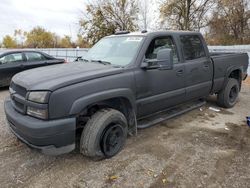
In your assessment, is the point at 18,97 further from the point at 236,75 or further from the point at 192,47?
the point at 236,75

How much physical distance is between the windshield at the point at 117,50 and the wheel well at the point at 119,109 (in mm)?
588

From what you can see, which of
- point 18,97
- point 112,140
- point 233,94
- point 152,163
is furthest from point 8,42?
point 152,163

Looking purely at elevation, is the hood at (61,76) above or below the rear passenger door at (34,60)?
below

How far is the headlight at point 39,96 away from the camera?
294cm

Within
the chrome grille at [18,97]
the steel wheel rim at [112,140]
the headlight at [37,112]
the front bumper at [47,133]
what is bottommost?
the steel wheel rim at [112,140]

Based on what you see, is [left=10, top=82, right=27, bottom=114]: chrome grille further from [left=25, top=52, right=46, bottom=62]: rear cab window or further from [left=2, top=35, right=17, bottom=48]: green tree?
[left=2, top=35, right=17, bottom=48]: green tree

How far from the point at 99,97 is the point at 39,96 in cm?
76

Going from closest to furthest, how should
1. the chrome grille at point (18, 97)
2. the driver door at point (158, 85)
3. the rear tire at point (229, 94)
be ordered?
the chrome grille at point (18, 97) → the driver door at point (158, 85) → the rear tire at point (229, 94)

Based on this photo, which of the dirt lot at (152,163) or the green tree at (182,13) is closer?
the dirt lot at (152,163)

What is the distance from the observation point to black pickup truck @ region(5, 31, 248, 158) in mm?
3018

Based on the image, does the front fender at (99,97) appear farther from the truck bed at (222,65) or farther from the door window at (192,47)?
the truck bed at (222,65)

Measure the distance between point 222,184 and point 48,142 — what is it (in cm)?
217

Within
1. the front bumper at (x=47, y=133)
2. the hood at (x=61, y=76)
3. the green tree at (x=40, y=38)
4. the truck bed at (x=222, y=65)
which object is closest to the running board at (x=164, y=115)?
the truck bed at (x=222, y=65)

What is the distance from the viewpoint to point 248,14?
1105 inches
